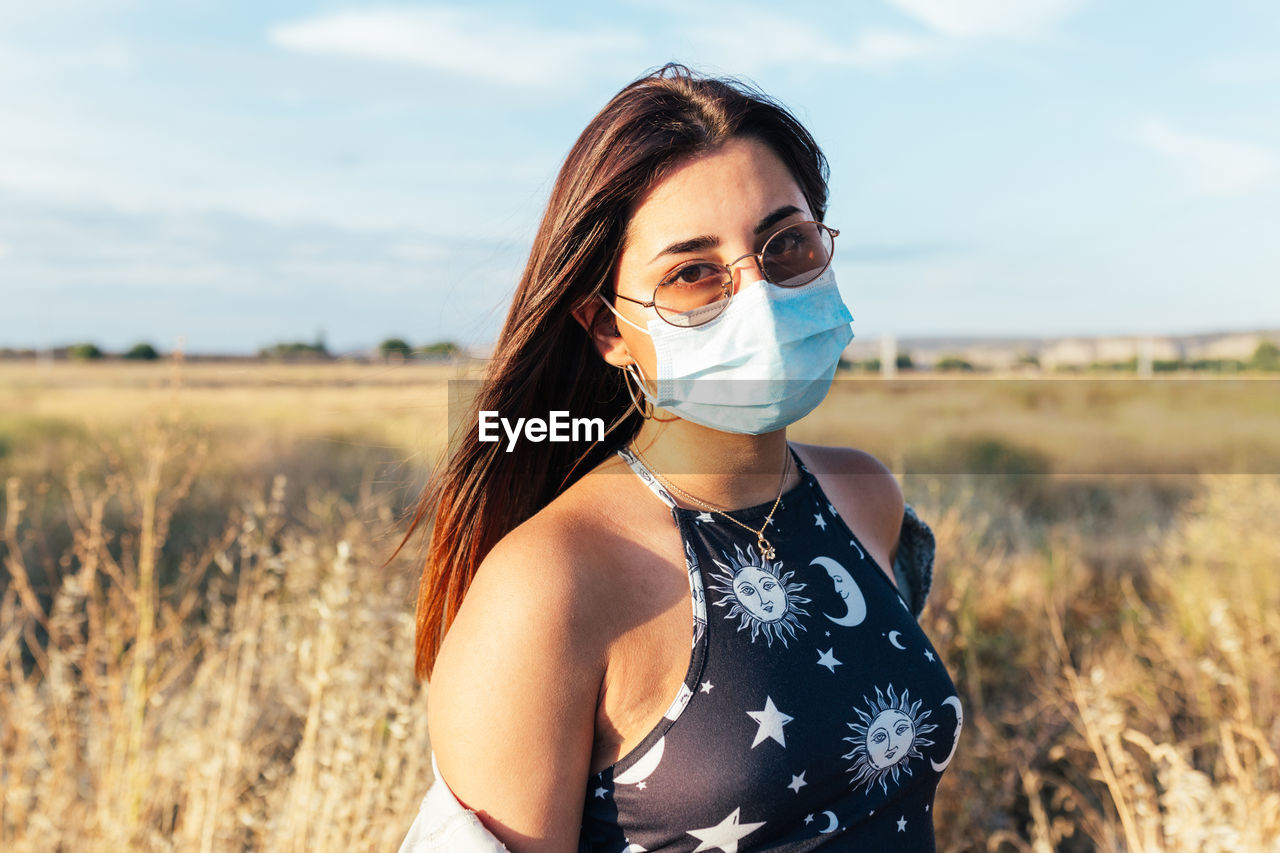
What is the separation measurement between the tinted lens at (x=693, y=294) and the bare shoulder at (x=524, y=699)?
52 cm

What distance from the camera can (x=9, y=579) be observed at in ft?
22.1

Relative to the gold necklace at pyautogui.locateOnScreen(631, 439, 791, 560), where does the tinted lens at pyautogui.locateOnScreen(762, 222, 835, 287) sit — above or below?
above

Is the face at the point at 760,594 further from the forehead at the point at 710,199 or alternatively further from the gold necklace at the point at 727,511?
the forehead at the point at 710,199

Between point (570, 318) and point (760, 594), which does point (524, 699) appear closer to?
point (760, 594)

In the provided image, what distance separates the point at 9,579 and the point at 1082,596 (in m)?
7.39

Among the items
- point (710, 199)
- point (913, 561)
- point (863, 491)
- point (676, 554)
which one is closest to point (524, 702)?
point (676, 554)

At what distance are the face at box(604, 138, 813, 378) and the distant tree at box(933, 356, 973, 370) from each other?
8352mm

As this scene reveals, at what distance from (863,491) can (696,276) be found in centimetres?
66

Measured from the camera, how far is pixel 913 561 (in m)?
2.23

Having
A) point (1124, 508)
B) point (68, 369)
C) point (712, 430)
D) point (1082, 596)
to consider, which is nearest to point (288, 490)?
point (1082, 596)

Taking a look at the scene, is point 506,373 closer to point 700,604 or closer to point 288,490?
point 700,604

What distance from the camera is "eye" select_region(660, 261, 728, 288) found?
5.37 feet

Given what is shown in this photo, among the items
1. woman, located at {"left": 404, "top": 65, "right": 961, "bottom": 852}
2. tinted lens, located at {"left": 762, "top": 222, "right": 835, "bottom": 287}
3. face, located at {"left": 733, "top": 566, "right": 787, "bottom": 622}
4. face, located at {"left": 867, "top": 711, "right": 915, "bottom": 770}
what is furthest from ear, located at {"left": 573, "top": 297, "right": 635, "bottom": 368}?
face, located at {"left": 867, "top": 711, "right": 915, "bottom": 770}

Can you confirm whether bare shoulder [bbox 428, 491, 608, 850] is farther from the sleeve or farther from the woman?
the sleeve
